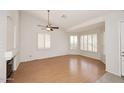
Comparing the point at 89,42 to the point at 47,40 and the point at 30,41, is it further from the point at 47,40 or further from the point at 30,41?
the point at 30,41

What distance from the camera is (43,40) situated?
25.2ft

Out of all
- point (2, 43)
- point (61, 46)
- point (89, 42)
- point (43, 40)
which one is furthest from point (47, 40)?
point (2, 43)

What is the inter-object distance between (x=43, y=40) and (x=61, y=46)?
209cm

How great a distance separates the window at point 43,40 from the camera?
7.45 meters

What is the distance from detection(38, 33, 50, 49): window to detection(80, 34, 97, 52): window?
330cm

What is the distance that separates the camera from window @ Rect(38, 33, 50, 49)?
7.45m

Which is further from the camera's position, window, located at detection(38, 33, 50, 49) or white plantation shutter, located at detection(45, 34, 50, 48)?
white plantation shutter, located at detection(45, 34, 50, 48)

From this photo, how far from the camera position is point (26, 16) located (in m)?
6.66

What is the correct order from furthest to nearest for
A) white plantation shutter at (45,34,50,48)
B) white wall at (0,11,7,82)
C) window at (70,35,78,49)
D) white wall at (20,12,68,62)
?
window at (70,35,78,49) < white plantation shutter at (45,34,50,48) < white wall at (20,12,68,62) < white wall at (0,11,7,82)

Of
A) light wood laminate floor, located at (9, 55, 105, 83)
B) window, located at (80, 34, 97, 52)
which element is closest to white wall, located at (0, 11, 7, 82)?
light wood laminate floor, located at (9, 55, 105, 83)

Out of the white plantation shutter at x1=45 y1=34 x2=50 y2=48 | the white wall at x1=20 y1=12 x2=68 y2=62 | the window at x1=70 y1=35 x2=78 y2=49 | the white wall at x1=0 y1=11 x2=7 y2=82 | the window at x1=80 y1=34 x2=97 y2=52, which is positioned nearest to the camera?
the white wall at x1=0 y1=11 x2=7 y2=82

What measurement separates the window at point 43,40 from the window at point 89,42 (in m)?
3.30

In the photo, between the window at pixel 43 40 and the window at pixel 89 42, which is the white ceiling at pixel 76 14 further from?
the window at pixel 89 42

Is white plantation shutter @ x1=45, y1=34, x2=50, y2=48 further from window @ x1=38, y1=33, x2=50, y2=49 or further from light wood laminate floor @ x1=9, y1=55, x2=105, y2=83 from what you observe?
light wood laminate floor @ x1=9, y1=55, x2=105, y2=83
